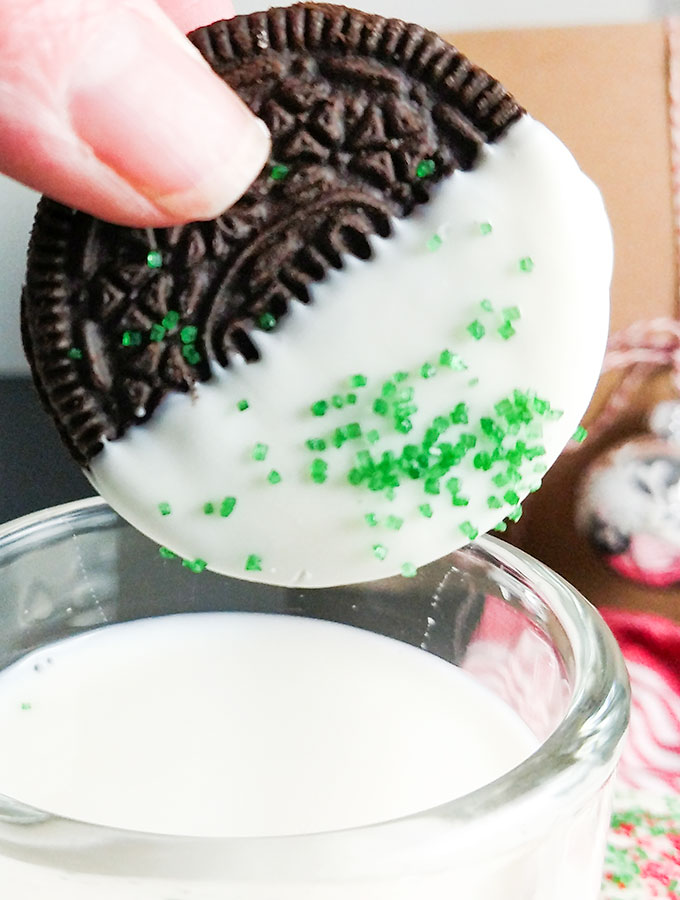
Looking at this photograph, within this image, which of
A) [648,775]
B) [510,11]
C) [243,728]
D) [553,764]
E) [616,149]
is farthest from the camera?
[510,11]

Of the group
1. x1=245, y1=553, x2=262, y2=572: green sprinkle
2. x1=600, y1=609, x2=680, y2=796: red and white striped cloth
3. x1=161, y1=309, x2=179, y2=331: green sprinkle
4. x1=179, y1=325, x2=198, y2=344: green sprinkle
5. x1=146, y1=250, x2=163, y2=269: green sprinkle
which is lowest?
x1=600, y1=609, x2=680, y2=796: red and white striped cloth

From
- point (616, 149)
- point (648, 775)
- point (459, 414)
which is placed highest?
point (459, 414)

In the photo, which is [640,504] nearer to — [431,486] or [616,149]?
[616,149]

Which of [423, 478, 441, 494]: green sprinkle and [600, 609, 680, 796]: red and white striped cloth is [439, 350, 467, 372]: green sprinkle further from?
[600, 609, 680, 796]: red and white striped cloth

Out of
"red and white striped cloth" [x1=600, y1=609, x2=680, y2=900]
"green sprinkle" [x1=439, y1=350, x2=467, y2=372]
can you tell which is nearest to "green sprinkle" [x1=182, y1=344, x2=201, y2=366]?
"green sprinkle" [x1=439, y1=350, x2=467, y2=372]

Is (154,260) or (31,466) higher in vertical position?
(154,260)

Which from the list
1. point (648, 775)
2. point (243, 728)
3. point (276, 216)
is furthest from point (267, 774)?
point (648, 775)

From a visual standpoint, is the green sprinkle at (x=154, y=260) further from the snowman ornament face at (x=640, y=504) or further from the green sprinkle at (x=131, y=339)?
the snowman ornament face at (x=640, y=504)
